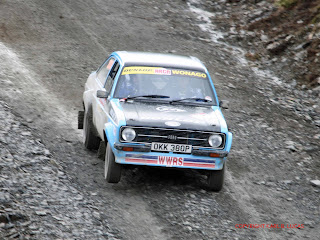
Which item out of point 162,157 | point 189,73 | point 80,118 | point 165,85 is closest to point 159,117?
point 162,157

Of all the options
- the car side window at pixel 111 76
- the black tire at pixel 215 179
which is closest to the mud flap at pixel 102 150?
the car side window at pixel 111 76

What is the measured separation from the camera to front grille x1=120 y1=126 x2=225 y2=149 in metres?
8.23

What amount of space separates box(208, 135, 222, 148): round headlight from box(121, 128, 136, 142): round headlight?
112cm

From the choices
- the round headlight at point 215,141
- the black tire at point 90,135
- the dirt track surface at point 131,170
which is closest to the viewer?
the dirt track surface at point 131,170

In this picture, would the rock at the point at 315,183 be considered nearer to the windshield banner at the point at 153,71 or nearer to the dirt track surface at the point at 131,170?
the dirt track surface at the point at 131,170

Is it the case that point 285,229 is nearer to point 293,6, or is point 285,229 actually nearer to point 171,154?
point 171,154

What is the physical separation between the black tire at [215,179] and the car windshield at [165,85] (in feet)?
3.89

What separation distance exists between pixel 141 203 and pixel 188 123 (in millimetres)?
1326

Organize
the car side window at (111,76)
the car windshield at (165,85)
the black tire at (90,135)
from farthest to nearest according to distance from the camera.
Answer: the black tire at (90,135), the car side window at (111,76), the car windshield at (165,85)

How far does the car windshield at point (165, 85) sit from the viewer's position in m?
9.10

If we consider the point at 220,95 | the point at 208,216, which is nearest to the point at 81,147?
the point at 208,216

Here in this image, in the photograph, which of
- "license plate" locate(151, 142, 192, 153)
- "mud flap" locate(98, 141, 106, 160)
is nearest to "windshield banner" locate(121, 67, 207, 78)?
"mud flap" locate(98, 141, 106, 160)

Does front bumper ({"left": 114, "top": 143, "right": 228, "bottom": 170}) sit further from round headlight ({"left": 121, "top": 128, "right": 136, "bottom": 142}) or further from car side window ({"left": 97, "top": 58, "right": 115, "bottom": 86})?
car side window ({"left": 97, "top": 58, "right": 115, "bottom": 86})

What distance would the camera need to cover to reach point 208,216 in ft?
25.9
